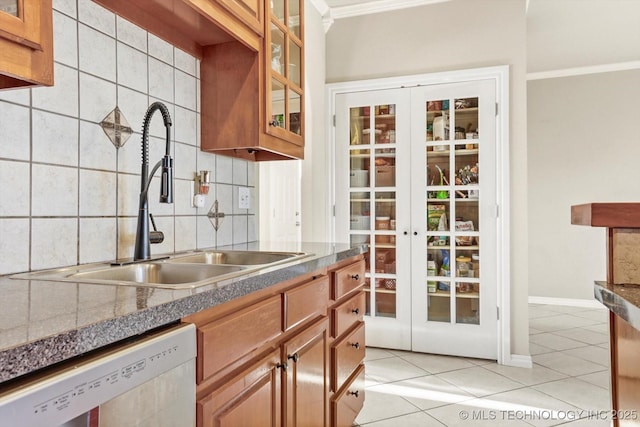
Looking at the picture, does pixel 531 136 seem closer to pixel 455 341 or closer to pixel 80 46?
pixel 455 341

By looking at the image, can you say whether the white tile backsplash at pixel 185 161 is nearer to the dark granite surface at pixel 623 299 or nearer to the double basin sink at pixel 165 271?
the double basin sink at pixel 165 271

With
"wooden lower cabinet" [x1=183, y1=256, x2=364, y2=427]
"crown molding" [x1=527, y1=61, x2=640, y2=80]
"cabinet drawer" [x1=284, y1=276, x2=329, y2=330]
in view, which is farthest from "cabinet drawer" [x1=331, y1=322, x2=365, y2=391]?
"crown molding" [x1=527, y1=61, x2=640, y2=80]

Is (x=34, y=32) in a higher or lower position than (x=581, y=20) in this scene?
lower

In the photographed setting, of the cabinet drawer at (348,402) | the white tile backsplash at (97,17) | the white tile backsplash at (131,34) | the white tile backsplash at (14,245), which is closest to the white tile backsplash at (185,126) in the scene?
the white tile backsplash at (131,34)

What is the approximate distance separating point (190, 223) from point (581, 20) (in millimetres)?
3677

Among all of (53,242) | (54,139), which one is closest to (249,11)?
(54,139)

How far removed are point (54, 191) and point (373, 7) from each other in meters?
2.78

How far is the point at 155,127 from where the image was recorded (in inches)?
61.4

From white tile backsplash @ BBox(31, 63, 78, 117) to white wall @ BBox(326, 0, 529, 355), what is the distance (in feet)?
7.79

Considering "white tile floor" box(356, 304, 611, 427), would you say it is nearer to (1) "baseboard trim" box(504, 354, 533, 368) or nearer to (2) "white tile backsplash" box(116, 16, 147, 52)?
(1) "baseboard trim" box(504, 354, 533, 368)

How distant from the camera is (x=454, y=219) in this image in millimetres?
3031

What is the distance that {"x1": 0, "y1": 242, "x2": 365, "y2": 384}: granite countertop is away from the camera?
52 centimetres

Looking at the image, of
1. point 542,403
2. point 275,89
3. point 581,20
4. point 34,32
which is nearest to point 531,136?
point 581,20

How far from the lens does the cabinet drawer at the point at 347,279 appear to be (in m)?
1.66
